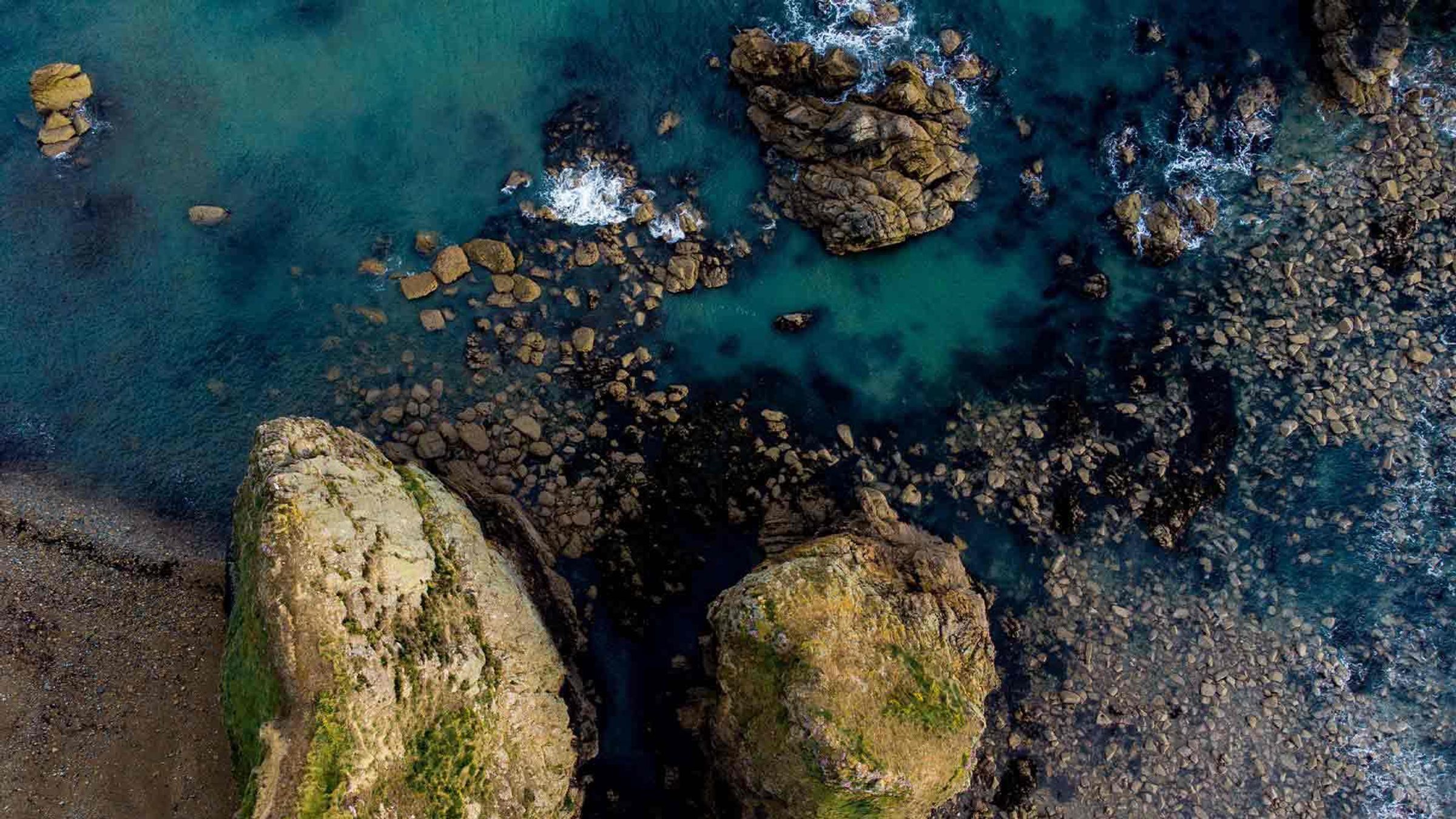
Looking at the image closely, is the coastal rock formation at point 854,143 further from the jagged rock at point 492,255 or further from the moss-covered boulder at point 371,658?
the moss-covered boulder at point 371,658

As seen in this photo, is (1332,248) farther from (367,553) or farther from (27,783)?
(27,783)

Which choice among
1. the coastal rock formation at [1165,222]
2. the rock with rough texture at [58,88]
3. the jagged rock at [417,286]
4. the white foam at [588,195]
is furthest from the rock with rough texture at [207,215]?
the coastal rock formation at [1165,222]

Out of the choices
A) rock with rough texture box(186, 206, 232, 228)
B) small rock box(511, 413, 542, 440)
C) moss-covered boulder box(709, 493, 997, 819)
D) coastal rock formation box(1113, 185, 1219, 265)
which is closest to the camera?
moss-covered boulder box(709, 493, 997, 819)

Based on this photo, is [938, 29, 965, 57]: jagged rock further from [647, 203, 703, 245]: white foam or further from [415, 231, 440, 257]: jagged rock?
[415, 231, 440, 257]: jagged rock

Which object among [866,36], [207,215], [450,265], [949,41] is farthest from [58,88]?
[949,41]

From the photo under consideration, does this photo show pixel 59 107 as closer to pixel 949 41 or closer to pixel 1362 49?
pixel 949 41

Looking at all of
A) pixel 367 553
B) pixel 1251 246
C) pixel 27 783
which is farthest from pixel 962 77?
pixel 27 783

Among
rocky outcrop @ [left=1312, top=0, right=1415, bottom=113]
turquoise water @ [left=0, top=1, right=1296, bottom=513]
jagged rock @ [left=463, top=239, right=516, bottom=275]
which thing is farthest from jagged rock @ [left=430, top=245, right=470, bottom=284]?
rocky outcrop @ [left=1312, top=0, right=1415, bottom=113]
